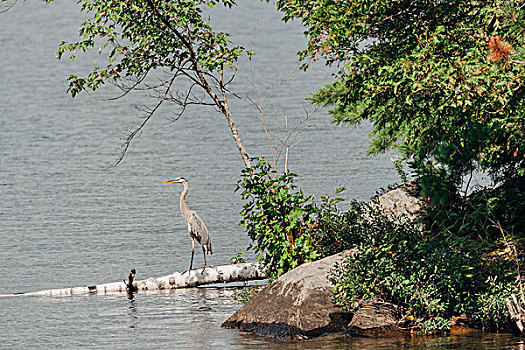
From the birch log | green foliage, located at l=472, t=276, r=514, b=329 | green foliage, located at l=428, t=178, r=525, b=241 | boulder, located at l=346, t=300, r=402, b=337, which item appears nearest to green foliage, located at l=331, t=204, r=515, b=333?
green foliage, located at l=472, t=276, r=514, b=329

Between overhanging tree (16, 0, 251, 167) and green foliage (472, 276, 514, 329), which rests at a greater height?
overhanging tree (16, 0, 251, 167)

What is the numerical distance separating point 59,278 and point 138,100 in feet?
96.8

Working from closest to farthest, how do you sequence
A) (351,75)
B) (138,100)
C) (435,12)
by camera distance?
(435,12), (351,75), (138,100)

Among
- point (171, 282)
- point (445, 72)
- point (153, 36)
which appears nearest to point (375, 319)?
point (445, 72)

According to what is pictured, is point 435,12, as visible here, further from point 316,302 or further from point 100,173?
point 100,173

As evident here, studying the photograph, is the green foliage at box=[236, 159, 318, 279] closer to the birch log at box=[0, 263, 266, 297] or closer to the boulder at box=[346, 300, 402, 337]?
the boulder at box=[346, 300, 402, 337]

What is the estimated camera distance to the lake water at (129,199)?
1375 cm

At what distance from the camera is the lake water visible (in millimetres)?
13750

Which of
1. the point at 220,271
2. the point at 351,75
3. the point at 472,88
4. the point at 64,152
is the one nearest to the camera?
the point at 472,88

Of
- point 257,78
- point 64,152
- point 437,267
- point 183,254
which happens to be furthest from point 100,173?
point 437,267

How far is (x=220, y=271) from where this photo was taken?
17.3 meters

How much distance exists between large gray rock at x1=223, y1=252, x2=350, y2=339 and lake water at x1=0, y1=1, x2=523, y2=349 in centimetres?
31

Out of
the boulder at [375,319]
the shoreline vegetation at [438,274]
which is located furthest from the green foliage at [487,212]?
the boulder at [375,319]

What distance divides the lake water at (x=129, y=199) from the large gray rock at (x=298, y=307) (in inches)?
12.1
